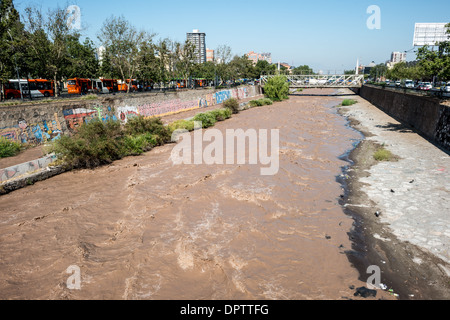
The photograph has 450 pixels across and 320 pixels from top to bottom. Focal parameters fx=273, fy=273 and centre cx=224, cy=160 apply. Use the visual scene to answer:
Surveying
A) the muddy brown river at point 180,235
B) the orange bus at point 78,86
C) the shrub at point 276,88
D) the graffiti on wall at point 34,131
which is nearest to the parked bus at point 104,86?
the orange bus at point 78,86

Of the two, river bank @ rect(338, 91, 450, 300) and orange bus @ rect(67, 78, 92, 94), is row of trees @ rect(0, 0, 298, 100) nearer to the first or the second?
orange bus @ rect(67, 78, 92, 94)

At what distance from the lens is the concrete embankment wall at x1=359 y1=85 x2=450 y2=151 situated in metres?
15.0

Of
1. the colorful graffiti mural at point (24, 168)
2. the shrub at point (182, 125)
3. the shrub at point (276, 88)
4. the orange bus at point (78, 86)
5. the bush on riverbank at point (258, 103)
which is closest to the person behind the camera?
the colorful graffiti mural at point (24, 168)

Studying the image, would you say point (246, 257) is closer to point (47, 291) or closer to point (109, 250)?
point (109, 250)

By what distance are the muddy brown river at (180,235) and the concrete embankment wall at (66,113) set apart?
17.9 feet

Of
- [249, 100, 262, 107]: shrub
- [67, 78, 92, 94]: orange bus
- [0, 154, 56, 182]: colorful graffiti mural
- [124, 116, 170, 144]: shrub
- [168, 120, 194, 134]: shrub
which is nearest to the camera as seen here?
[0, 154, 56, 182]: colorful graffiti mural

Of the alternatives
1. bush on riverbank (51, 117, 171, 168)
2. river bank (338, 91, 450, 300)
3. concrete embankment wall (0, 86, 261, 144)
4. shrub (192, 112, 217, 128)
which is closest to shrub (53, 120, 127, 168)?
bush on riverbank (51, 117, 171, 168)

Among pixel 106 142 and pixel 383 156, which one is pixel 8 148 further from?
pixel 383 156

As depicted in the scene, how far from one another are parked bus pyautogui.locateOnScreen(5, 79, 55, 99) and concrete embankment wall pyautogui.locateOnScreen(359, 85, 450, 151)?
34736 millimetres

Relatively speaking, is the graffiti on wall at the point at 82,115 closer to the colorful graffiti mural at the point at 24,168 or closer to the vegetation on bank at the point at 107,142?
the vegetation on bank at the point at 107,142

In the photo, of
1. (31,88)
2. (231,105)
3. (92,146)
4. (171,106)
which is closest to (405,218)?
(92,146)

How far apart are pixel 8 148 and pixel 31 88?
68.3ft

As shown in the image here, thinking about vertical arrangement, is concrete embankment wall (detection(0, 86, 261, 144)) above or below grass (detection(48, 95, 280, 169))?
above

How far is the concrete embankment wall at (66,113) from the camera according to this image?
15219 mm
